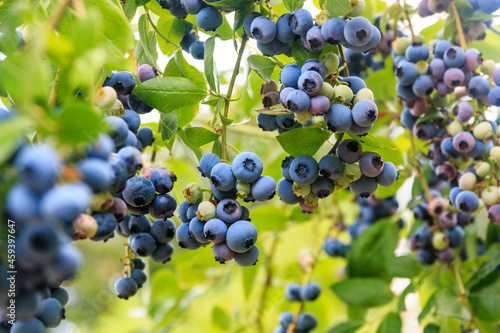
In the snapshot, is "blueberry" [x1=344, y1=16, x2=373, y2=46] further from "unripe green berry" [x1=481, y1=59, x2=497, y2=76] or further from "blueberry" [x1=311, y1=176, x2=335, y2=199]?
"unripe green berry" [x1=481, y1=59, x2=497, y2=76]

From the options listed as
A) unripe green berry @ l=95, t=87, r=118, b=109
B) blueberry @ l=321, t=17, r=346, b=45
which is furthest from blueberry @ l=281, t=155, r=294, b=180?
unripe green berry @ l=95, t=87, r=118, b=109

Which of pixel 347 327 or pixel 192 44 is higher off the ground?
pixel 192 44

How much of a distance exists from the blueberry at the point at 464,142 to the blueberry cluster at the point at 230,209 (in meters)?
0.49

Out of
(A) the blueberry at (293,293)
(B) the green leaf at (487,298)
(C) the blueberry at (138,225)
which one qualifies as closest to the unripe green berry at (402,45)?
(B) the green leaf at (487,298)

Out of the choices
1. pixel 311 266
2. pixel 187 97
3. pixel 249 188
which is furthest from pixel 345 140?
pixel 311 266

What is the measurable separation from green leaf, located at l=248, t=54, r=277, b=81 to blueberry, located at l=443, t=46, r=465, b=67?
408 millimetres

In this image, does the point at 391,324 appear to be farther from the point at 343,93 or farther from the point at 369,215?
the point at 343,93

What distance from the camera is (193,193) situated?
0.73m

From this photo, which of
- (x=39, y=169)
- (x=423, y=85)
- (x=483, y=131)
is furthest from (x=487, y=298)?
(x=39, y=169)

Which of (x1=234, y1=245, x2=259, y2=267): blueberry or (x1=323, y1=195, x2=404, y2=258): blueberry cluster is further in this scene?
(x1=323, y1=195, x2=404, y2=258): blueberry cluster

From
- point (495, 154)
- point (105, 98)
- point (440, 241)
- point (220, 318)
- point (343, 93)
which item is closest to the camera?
point (105, 98)

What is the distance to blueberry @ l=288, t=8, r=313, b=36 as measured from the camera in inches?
28.2

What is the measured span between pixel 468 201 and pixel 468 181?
1.7 inches

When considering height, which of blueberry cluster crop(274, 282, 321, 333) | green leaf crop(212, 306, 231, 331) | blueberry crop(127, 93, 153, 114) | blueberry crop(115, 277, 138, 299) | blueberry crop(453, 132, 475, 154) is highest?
blueberry crop(453, 132, 475, 154)
